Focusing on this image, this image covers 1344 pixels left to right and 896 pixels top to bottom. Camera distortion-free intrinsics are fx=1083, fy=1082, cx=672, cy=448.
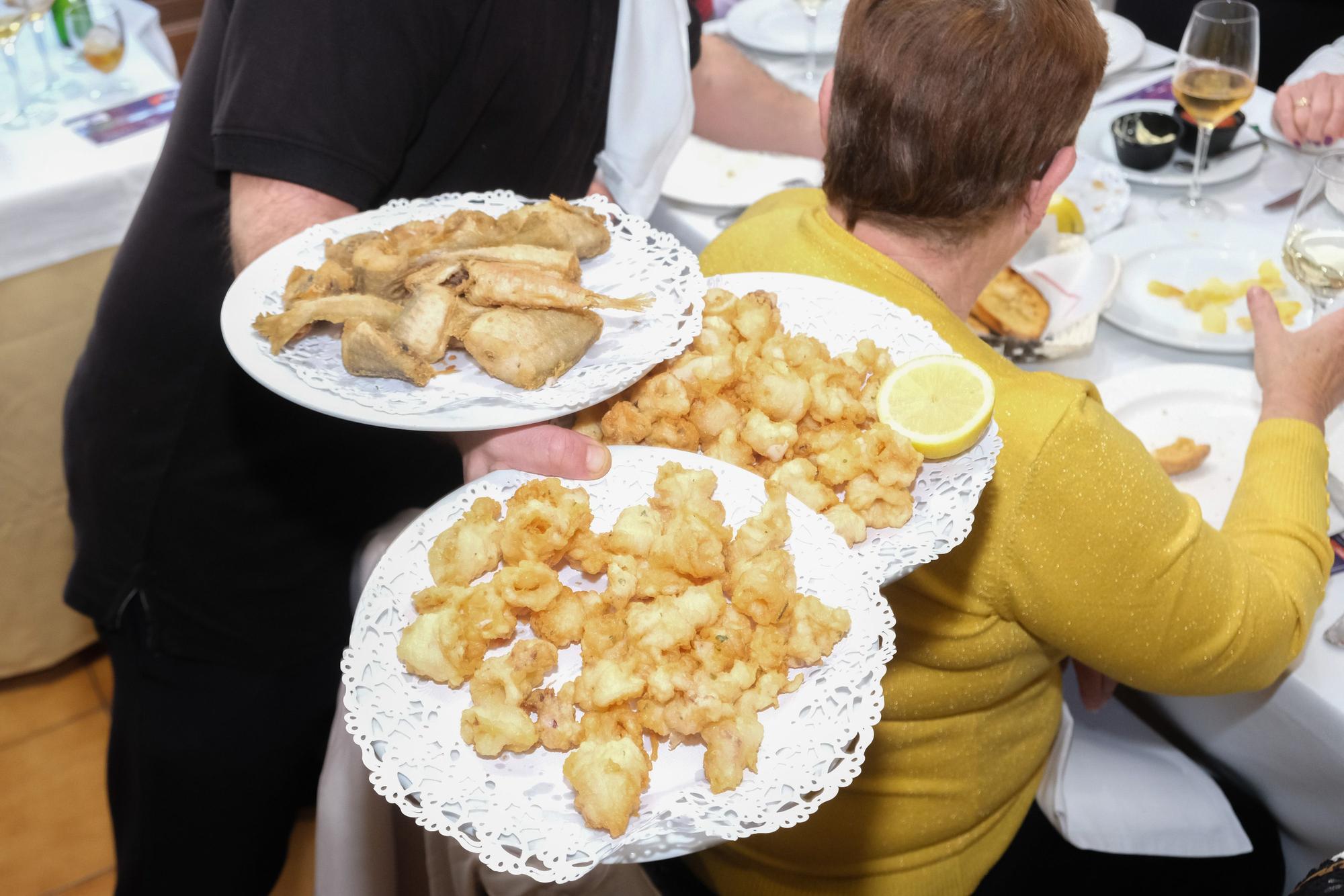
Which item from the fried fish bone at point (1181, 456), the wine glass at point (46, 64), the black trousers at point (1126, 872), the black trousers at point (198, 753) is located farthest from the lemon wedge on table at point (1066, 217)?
the wine glass at point (46, 64)

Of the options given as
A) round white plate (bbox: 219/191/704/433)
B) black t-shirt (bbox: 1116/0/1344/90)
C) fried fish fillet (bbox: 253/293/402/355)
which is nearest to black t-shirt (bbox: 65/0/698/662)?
round white plate (bbox: 219/191/704/433)

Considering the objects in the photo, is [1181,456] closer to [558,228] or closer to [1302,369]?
[1302,369]

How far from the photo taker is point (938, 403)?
3.84ft

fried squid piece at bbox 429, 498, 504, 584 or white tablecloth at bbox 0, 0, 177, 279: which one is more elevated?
fried squid piece at bbox 429, 498, 504, 584

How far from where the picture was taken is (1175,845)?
1717mm

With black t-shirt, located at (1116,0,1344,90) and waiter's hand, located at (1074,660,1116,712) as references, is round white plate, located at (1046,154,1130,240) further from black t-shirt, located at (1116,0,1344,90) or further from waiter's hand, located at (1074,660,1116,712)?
black t-shirt, located at (1116,0,1344,90)

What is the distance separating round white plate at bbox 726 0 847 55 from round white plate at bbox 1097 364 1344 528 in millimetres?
1598

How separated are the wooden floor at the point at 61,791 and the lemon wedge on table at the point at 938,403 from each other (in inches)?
84.8

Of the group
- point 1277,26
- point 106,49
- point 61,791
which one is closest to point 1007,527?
point 61,791

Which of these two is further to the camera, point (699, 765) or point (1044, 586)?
point (1044, 586)

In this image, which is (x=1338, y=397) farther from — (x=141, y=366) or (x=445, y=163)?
(x=141, y=366)

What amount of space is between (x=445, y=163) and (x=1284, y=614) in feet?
4.50

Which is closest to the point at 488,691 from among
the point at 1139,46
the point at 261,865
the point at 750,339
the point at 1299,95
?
the point at 750,339

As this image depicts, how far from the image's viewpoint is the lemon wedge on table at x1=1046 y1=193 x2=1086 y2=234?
209cm
